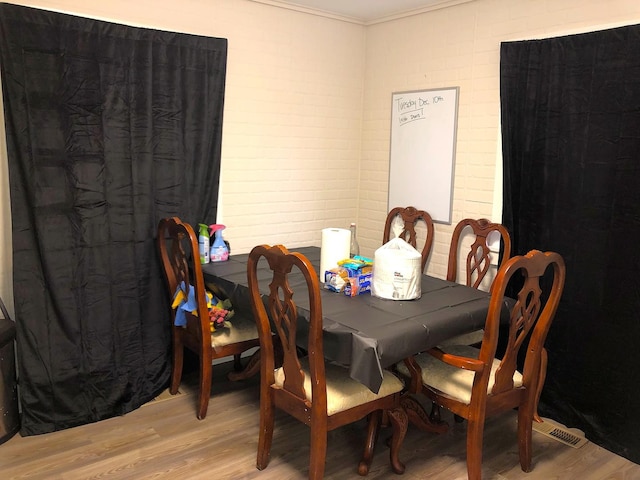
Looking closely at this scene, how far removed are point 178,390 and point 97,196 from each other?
116 cm

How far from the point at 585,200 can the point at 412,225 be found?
110cm

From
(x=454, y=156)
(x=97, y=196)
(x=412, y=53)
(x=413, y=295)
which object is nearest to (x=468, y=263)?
(x=454, y=156)

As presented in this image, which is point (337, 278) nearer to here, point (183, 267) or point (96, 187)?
point (183, 267)

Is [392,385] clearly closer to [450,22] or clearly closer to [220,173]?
[220,173]

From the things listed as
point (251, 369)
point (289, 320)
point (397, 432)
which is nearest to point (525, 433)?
point (397, 432)

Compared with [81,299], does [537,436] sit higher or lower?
lower

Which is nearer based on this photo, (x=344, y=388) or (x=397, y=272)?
(x=344, y=388)

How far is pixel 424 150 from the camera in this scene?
11.2 ft

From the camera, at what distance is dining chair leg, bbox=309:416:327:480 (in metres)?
2.05

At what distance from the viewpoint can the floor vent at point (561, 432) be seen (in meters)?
2.65

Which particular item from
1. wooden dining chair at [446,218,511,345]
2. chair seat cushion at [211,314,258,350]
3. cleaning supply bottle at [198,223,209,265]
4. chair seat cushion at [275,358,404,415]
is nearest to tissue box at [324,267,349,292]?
chair seat cushion at [275,358,404,415]

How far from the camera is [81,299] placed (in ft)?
8.88

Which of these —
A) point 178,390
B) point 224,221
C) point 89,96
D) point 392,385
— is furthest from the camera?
point 224,221

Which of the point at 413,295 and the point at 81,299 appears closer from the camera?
the point at 413,295
